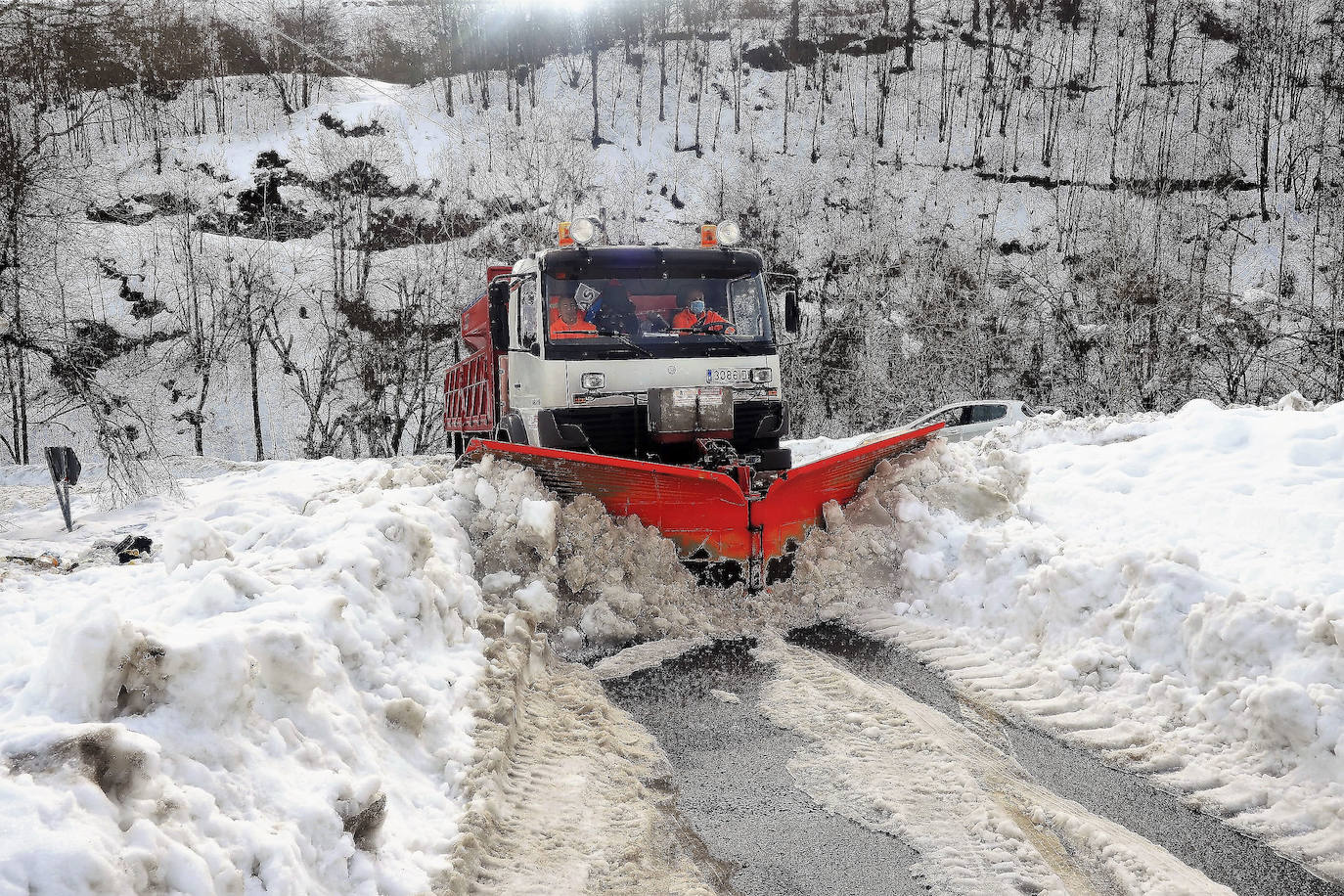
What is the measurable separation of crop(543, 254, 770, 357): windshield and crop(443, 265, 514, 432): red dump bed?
1.62 m

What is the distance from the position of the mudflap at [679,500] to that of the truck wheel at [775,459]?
1.84 m

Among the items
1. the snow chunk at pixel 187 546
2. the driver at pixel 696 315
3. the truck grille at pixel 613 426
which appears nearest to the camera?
the snow chunk at pixel 187 546

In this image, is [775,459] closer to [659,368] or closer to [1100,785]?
[659,368]

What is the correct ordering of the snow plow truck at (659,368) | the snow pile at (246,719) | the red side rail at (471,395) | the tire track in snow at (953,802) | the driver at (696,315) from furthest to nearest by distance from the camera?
the red side rail at (471,395)
the driver at (696,315)
the snow plow truck at (659,368)
the tire track in snow at (953,802)
the snow pile at (246,719)

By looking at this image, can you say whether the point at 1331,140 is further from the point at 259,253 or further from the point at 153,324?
the point at 153,324

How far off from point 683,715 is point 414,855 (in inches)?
76.9

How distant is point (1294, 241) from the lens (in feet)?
117

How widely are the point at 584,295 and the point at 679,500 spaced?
2646mm

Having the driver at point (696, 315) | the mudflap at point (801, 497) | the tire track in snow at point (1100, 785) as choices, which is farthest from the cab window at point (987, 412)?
the tire track in snow at point (1100, 785)

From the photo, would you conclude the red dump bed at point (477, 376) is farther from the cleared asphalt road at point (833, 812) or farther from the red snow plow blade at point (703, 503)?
the cleared asphalt road at point (833, 812)

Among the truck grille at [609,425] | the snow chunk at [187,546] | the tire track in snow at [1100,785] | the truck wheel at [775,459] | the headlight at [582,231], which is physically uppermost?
the headlight at [582,231]

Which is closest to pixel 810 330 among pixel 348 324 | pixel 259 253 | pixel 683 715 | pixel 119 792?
pixel 348 324

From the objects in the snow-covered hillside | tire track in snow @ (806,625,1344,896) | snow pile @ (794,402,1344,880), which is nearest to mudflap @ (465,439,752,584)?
snow pile @ (794,402,1344,880)

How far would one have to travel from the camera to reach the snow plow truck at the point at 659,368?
6.86 m
